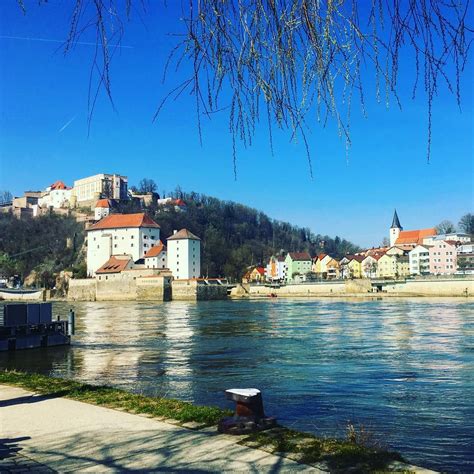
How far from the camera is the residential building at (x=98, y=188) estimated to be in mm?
119812

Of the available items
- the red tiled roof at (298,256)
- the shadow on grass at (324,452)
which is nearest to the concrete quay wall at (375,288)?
the red tiled roof at (298,256)

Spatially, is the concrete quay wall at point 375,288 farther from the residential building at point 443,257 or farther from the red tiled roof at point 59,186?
the red tiled roof at point 59,186

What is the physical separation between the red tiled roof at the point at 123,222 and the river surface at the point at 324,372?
71978 mm

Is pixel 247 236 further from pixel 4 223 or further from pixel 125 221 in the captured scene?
pixel 4 223

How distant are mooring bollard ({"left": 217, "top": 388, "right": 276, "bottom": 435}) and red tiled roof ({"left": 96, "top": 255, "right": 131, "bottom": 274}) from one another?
Answer: 84033 millimetres

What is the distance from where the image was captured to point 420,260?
100312 millimetres

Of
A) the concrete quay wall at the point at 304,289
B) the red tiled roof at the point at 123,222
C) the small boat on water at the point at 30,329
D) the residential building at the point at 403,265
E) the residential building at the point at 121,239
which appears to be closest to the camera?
the small boat on water at the point at 30,329

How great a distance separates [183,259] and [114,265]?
11.9 meters

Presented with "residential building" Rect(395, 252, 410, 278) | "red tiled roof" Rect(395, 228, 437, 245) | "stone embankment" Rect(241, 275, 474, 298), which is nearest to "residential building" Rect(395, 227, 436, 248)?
"red tiled roof" Rect(395, 228, 437, 245)

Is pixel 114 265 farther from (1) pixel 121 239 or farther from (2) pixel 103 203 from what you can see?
(2) pixel 103 203

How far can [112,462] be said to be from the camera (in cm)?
430

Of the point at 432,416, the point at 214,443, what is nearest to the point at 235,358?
the point at 432,416

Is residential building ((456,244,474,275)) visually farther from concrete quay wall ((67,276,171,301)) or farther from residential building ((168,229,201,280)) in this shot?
concrete quay wall ((67,276,171,301))

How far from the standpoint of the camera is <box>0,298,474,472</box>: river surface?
8.22 meters
